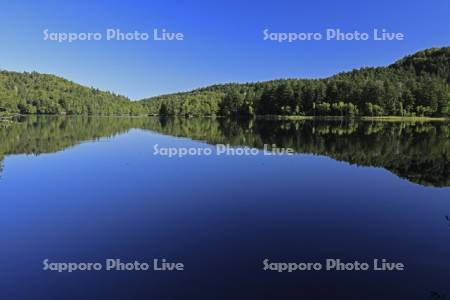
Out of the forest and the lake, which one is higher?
the forest

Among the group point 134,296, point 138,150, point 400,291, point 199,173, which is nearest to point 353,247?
point 400,291

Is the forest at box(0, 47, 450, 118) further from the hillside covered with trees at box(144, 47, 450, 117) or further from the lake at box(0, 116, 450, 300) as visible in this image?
the lake at box(0, 116, 450, 300)

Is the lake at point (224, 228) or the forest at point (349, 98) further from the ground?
the forest at point (349, 98)

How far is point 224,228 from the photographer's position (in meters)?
13.0

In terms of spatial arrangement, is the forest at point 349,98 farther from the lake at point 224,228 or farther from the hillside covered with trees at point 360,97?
the lake at point 224,228

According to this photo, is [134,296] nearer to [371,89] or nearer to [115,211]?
[115,211]

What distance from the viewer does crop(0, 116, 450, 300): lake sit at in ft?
29.9

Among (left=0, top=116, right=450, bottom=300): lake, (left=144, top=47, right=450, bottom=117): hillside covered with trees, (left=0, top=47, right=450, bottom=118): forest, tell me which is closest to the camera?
(left=0, top=116, right=450, bottom=300): lake

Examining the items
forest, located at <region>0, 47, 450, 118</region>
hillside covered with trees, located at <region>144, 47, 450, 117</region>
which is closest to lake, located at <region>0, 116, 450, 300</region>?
hillside covered with trees, located at <region>144, 47, 450, 117</region>

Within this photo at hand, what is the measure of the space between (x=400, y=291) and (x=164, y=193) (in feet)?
38.0

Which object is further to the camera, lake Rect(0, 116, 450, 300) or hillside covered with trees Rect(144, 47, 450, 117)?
hillside covered with trees Rect(144, 47, 450, 117)

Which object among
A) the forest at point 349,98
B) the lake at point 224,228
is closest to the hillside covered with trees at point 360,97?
the forest at point 349,98

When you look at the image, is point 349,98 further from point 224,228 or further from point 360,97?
point 224,228

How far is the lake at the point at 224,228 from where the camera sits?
911 cm
